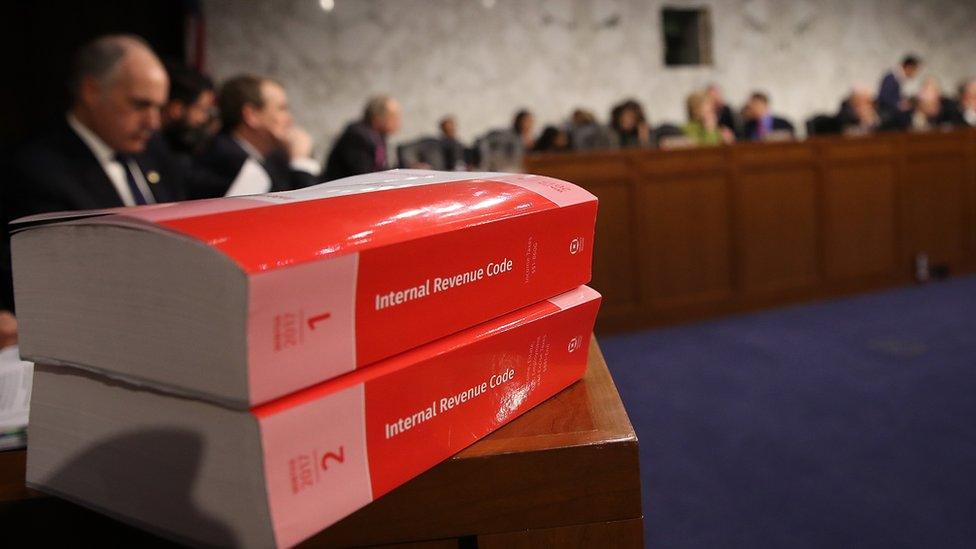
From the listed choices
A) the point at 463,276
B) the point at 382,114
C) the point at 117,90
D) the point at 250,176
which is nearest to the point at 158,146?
the point at 250,176

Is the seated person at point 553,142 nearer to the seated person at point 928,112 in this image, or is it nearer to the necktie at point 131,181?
the seated person at point 928,112

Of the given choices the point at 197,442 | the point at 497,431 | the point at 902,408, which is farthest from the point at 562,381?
the point at 902,408

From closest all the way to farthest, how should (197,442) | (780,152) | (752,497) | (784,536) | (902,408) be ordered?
1. (197,442)
2. (784,536)
3. (752,497)
4. (902,408)
5. (780,152)

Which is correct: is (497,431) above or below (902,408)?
above

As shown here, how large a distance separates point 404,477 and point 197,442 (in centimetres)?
14

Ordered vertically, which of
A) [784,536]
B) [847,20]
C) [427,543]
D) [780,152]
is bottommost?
[784,536]

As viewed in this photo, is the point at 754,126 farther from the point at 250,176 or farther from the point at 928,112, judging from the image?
the point at 250,176

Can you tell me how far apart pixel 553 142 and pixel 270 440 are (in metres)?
6.83

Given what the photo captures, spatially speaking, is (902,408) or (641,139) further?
(641,139)

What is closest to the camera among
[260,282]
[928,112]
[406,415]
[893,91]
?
[260,282]

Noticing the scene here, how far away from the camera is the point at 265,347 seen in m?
0.38

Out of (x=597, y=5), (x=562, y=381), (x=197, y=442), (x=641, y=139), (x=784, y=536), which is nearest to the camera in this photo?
(x=197, y=442)

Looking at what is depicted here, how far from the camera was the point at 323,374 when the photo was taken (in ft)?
1.36

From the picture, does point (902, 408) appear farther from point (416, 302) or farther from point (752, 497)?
point (416, 302)
